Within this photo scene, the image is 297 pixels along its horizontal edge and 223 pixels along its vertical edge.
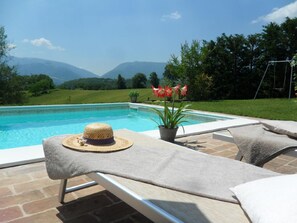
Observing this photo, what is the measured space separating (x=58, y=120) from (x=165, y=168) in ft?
24.5

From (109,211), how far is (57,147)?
65cm

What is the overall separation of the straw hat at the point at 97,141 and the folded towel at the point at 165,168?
7 centimetres

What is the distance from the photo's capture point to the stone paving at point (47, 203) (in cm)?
194

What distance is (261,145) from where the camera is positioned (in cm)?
248

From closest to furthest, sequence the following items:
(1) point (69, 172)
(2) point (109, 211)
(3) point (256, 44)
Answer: (1) point (69, 172) < (2) point (109, 211) < (3) point (256, 44)

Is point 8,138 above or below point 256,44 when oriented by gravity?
below

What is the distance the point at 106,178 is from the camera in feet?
5.37

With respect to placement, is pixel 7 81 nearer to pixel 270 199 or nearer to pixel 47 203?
pixel 47 203

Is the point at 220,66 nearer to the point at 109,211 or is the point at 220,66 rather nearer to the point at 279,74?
the point at 279,74

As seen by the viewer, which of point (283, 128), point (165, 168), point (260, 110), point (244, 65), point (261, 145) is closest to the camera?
point (165, 168)

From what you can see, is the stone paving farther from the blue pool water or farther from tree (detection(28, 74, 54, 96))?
tree (detection(28, 74, 54, 96))

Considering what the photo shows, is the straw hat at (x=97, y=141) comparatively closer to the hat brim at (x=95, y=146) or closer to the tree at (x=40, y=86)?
the hat brim at (x=95, y=146)

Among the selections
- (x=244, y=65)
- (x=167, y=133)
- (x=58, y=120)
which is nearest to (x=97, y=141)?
(x=167, y=133)

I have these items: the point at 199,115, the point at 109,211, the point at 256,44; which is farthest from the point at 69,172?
the point at 256,44
